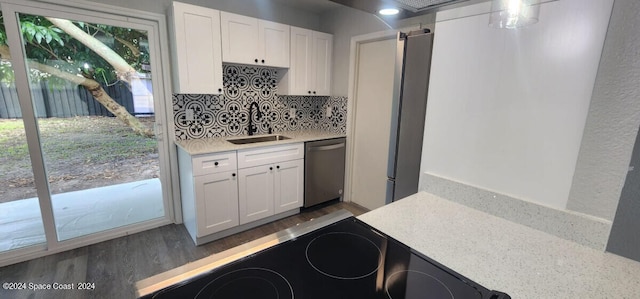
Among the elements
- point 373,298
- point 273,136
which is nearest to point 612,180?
point 373,298

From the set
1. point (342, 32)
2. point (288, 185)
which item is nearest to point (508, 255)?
point (288, 185)

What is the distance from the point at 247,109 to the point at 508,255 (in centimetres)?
272

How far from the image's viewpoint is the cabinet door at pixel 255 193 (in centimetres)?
251

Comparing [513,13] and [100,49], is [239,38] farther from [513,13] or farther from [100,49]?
[513,13]

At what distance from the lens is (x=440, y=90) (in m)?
1.17

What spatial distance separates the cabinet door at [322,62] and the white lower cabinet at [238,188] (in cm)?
84

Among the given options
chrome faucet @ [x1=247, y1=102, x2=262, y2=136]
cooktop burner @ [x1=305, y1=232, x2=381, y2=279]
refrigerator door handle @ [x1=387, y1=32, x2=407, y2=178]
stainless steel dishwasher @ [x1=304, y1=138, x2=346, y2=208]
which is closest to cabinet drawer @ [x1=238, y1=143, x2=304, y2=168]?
stainless steel dishwasher @ [x1=304, y1=138, x2=346, y2=208]

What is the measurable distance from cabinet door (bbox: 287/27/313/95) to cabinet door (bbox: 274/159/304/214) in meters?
0.83

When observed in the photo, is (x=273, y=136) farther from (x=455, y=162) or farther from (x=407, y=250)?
(x=407, y=250)

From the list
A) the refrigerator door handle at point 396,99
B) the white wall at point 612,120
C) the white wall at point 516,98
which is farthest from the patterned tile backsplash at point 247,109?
the white wall at point 612,120

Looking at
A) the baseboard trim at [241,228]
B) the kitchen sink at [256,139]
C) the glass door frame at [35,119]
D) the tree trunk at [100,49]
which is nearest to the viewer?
the glass door frame at [35,119]

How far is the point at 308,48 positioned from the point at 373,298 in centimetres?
280

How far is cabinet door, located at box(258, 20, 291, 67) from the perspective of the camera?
2.70 meters

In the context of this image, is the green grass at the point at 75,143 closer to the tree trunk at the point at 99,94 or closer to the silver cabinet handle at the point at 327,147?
the tree trunk at the point at 99,94
